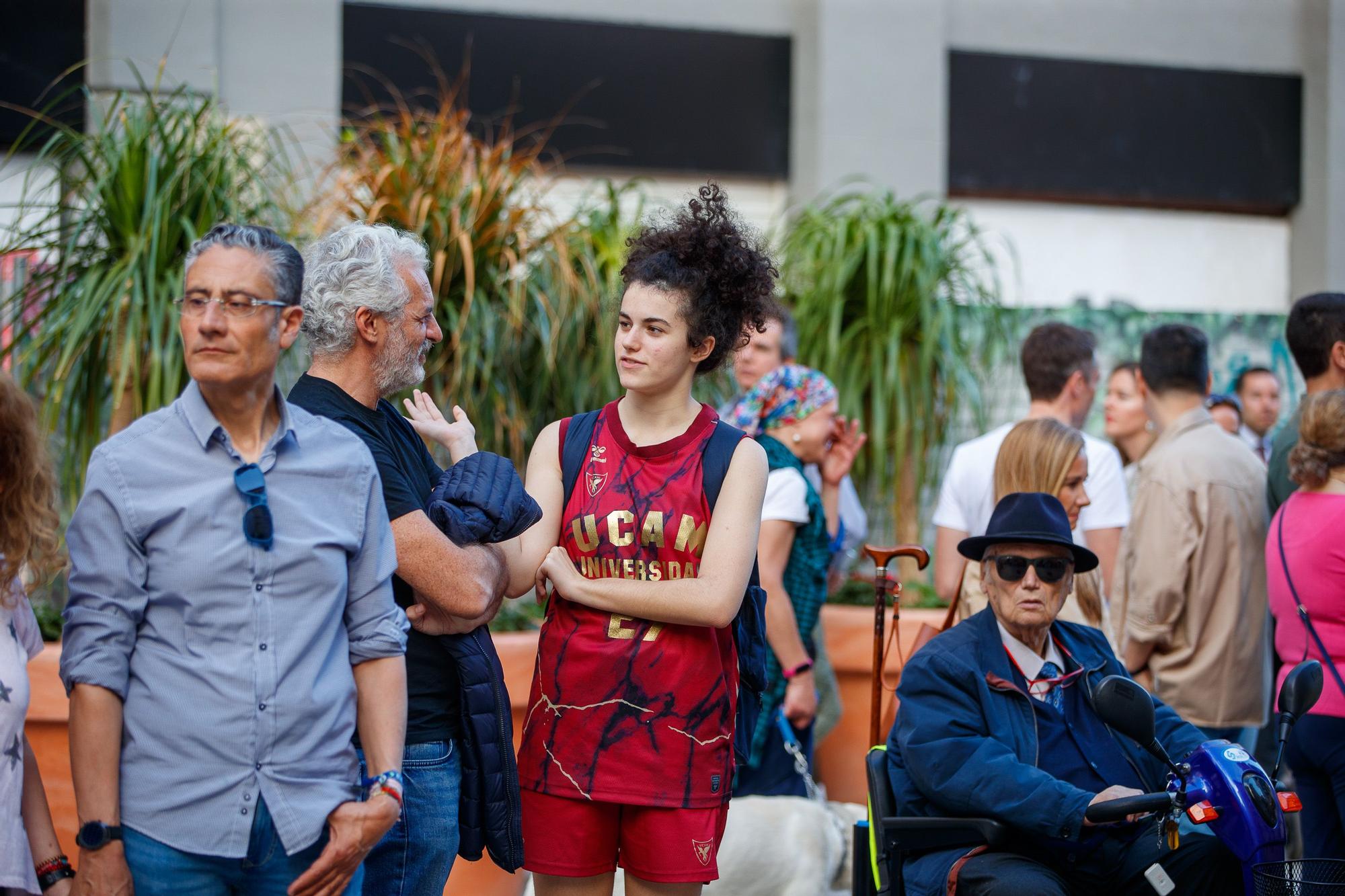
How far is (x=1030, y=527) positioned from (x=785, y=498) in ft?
3.04

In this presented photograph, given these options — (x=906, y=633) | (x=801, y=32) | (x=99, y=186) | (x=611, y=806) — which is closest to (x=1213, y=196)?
(x=801, y=32)

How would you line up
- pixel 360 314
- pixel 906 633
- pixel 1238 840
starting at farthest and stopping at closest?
1. pixel 906 633
2. pixel 1238 840
3. pixel 360 314

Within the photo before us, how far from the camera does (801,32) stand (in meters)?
8.70

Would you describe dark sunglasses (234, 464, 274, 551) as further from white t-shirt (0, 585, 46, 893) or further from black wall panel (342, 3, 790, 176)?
black wall panel (342, 3, 790, 176)

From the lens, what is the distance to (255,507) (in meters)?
2.02

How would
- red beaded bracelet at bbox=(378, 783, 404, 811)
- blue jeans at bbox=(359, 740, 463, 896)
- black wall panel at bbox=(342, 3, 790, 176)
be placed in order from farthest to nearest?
A: black wall panel at bbox=(342, 3, 790, 176)
blue jeans at bbox=(359, 740, 463, 896)
red beaded bracelet at bbox=(378, 783, 404, 811)

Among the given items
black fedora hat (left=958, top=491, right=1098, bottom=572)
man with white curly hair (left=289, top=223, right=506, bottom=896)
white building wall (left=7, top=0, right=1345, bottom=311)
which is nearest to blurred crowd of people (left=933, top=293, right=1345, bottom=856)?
black fedora hat (left=958, top=491, right=1098, bottom=572)

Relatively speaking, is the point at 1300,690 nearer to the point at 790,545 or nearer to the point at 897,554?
the point at 897,554

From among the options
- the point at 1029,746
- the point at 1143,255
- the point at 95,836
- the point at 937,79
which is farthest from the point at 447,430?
the point at 1143,255

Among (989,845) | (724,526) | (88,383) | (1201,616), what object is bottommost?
(989,845)

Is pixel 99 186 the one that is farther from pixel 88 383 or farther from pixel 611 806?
pixel 611 806

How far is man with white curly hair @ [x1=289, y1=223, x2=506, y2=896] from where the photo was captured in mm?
2414

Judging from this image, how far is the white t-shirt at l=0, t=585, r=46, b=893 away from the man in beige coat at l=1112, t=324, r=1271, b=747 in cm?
323

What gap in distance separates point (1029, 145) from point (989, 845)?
22.2ft
